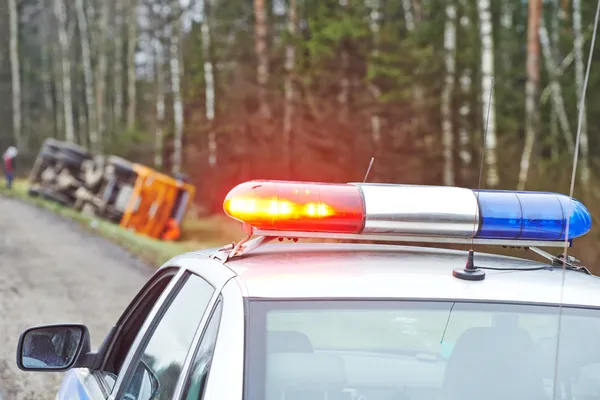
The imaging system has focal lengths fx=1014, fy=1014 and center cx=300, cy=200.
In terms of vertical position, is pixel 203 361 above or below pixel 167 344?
above

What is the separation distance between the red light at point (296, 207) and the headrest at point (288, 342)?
0.30 metres

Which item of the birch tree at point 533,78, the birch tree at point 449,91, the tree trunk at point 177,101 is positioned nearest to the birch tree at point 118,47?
the tree trunk at point 177,101

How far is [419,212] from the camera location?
2.70 m

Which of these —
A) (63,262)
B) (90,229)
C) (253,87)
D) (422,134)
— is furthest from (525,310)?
(253,87)

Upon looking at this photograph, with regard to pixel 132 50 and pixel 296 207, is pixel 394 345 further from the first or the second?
pixel 132 50

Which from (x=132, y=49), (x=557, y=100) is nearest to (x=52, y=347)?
(x=557, y=100)

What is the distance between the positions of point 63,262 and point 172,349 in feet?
48.2

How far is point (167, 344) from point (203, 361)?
610 mm

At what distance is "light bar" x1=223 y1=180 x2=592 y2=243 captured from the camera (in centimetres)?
262

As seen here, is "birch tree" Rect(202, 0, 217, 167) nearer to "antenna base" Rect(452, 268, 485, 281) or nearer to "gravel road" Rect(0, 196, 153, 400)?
"gravel road" Rect(0, 196, 153, 400)

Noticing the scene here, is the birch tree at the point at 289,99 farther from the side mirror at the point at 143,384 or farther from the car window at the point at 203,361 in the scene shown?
the car window at the point at 203,361

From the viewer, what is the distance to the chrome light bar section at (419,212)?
270 centimetres

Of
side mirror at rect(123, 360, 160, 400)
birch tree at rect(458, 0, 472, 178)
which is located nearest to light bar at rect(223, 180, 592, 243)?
side mirror at rect(123, 360, 160, 400)

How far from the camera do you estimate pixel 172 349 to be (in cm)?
293
